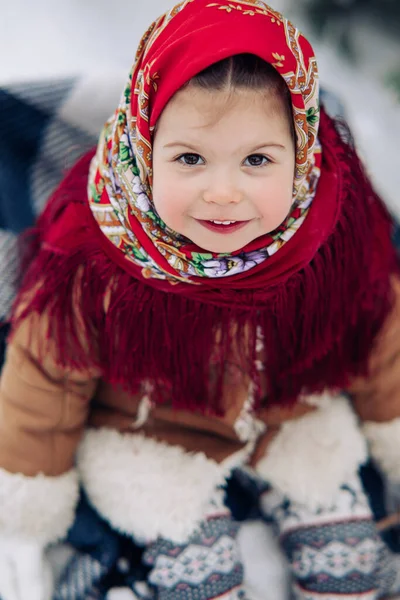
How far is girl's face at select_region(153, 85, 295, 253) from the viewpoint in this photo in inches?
24.1

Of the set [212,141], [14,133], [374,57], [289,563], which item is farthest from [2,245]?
[374,57]

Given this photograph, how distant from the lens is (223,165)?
634mm

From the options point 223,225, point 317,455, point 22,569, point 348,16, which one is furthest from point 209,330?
point 348,16

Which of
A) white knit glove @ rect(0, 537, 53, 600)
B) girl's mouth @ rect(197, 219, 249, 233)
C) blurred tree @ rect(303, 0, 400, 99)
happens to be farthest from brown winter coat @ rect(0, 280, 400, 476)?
Answer: blurred tree @ rect(303, 0, 400, 99)

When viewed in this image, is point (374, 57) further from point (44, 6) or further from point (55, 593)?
point (55, 593)

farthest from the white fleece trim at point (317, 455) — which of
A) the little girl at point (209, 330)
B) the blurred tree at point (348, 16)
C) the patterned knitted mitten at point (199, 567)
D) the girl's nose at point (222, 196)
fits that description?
the blurred tree at point (348, 16)

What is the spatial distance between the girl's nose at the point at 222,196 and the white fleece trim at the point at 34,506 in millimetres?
500

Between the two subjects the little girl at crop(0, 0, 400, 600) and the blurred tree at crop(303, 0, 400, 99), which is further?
the blurred tree at crop(303, 0, 400, 99)

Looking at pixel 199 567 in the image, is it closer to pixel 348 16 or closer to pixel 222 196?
pixel 222 196

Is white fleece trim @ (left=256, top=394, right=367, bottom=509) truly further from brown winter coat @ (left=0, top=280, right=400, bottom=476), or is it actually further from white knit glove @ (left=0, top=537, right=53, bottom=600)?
white knit glove @ (left=0, top=537, right=53, bottom=600)

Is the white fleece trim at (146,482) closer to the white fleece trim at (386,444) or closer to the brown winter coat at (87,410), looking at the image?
the brown winter coat at (87,410)

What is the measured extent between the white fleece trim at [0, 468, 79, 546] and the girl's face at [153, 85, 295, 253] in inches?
17.5

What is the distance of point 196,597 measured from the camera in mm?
873

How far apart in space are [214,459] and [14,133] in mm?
634
